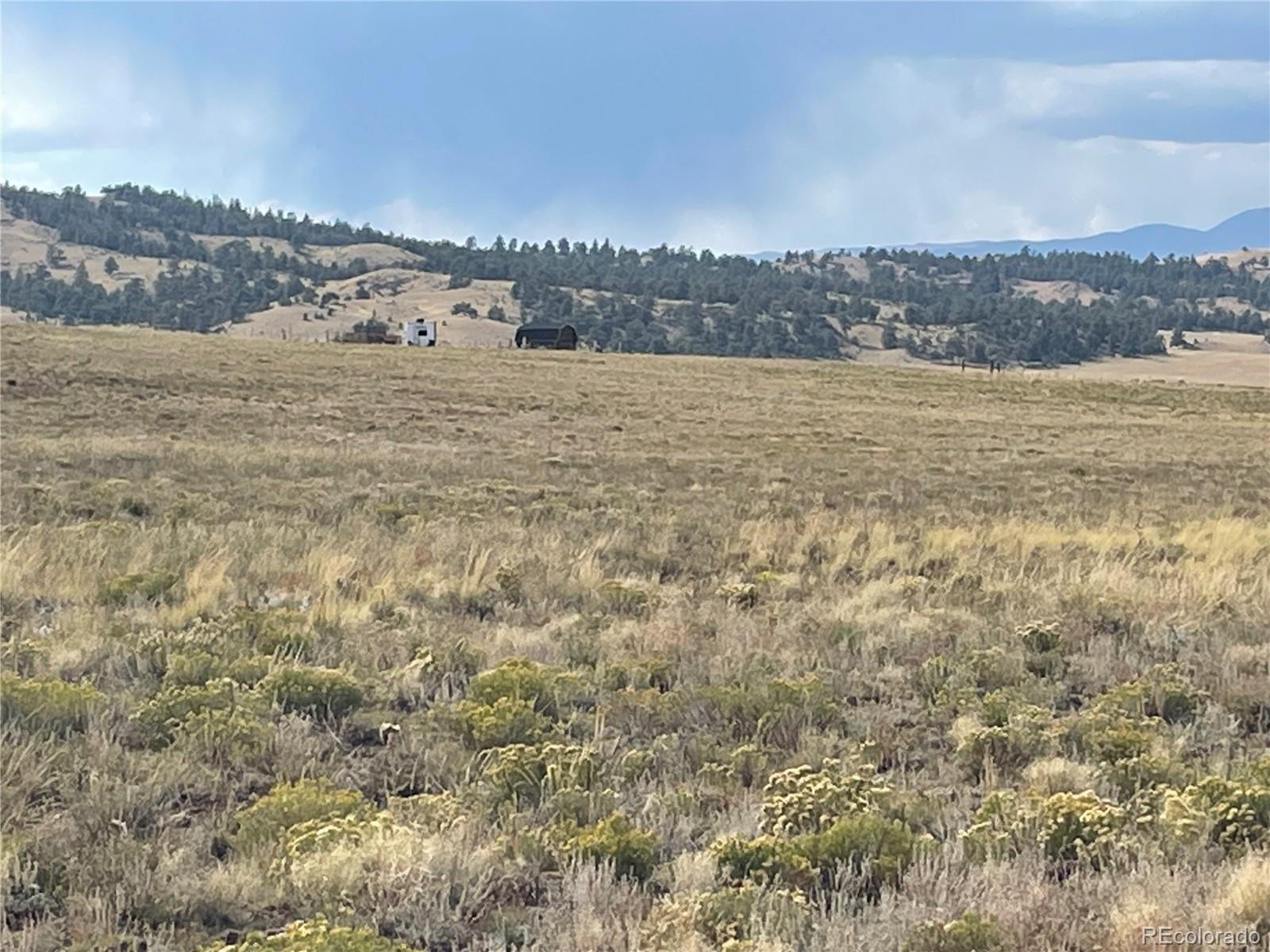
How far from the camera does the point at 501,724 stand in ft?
20.1

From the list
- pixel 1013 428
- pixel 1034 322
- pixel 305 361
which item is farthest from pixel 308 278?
pixel 1013 428

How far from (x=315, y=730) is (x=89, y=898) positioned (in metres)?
2.12

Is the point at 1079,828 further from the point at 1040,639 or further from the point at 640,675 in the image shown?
the point at 1040,639

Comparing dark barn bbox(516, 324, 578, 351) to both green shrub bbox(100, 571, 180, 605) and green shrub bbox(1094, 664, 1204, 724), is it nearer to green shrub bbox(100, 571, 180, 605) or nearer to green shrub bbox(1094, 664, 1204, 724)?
green shrub bbox(100, 571, 180, 605)

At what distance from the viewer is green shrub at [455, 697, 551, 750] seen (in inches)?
238

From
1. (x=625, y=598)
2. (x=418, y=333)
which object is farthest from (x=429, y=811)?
(x=418, y=333)

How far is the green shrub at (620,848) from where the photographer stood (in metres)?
4.56

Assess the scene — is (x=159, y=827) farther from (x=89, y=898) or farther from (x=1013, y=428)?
(x=1013, y=428)

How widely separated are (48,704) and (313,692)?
4.25ft

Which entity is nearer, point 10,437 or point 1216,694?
point 1216,694

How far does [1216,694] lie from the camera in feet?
23.5

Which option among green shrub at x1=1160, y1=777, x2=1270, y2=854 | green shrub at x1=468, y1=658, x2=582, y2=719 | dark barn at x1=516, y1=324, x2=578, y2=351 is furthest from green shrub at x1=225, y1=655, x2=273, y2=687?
dark barn at x1=516, y1=324, x2=578, y2=351

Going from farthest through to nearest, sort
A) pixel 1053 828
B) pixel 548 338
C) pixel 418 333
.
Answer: pixel 418 333, pixel 548 338, pixel 1053 828

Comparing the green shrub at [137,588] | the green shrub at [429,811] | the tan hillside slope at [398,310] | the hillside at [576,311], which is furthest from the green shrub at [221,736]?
the hillside at [576,311]
